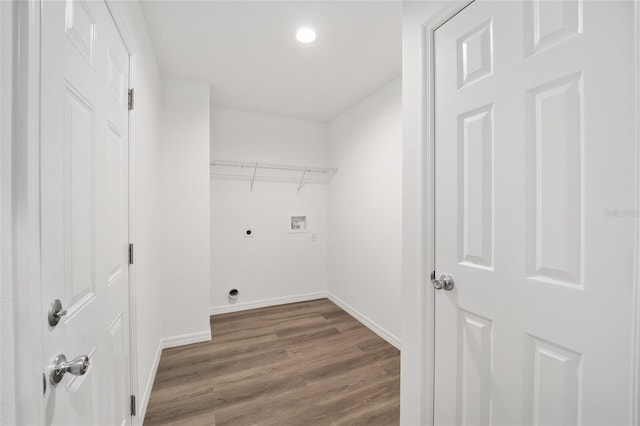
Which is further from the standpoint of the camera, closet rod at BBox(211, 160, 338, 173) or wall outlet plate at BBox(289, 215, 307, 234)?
wall outlet plate at BBox(289, 215, 307, 234)

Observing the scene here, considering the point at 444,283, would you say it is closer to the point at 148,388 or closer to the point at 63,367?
the point at 63,367

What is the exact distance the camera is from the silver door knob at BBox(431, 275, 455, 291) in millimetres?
1160

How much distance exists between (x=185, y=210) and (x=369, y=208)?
182cm

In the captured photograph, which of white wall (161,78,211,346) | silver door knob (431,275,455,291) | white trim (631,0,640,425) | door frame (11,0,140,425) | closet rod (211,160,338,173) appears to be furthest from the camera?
closet rod (211,160,338,173)

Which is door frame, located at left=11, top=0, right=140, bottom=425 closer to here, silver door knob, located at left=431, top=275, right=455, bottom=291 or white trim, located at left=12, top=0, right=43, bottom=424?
white trim, located at left=12, top=0, right=43, bottom=424

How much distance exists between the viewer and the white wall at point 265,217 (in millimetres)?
3236

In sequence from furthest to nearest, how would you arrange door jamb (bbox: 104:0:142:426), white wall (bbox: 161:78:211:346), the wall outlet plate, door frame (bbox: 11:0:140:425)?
the wall outlet plate < white wall (bbox: 161:78:211:346) < door jamb (bbox: 104:0:142:426) < door frame (bbox: 11:0:140:425)

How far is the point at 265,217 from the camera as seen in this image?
3465 mm

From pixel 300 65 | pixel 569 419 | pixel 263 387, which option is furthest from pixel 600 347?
pixel 300 65

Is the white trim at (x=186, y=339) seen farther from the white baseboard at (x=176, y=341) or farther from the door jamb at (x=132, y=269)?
the door jamb at (x=132, y=269)

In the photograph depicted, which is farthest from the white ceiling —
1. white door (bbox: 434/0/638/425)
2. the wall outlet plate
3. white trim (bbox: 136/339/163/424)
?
white trim (bbox: 136/339/163/424)

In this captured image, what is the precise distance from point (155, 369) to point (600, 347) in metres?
2.56

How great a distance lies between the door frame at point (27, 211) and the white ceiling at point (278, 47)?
1396 mm

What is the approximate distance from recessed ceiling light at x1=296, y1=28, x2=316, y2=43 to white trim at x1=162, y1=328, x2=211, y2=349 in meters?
2.65
